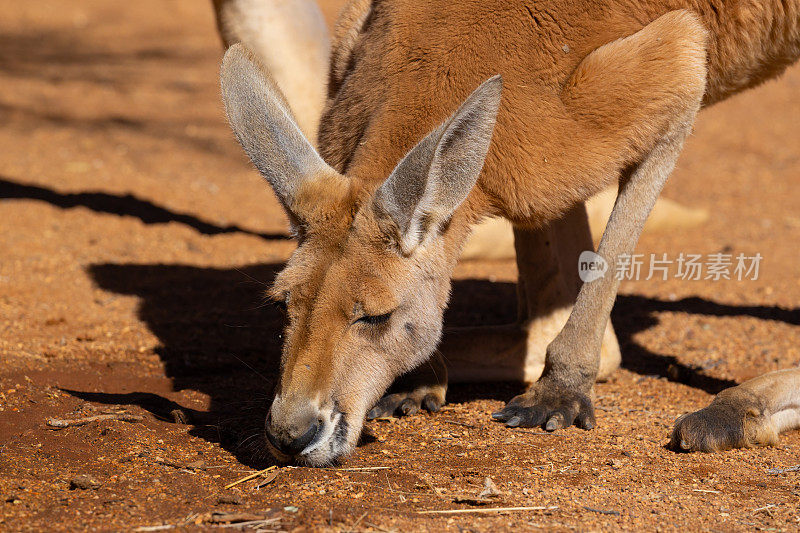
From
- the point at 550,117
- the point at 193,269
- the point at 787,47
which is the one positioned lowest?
the point at 193,269

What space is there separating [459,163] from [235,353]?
6.13 feet

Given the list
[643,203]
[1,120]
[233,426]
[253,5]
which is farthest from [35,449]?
[1,120]

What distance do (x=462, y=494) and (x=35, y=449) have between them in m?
1.38

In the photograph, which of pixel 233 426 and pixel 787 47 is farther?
pixel 787 47

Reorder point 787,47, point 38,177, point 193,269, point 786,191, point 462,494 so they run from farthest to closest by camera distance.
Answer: point 786,191 → point 38,177 → point 193,269 → point 787,47 → point 462,494

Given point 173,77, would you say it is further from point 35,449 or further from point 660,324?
point 35,449

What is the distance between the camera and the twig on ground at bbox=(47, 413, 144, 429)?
125 inches

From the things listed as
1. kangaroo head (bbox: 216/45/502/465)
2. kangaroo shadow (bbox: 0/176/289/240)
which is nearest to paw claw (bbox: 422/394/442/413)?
kangaroo head (bbox: 216/45/502/465)

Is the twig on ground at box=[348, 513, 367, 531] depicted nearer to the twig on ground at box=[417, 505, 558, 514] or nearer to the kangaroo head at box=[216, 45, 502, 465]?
the twig on ground at box=[417, 505, 558, 514]

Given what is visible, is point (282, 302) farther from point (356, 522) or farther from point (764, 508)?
point (764, 508)

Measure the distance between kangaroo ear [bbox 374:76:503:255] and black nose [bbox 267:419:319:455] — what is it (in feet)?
2.21

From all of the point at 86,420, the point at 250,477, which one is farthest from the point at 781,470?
the point at 86,420

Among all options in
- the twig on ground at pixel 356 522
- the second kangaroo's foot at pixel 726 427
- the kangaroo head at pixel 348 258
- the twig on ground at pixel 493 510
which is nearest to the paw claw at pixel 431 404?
the kangaroo head at pixel 348 258

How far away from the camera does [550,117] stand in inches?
132
